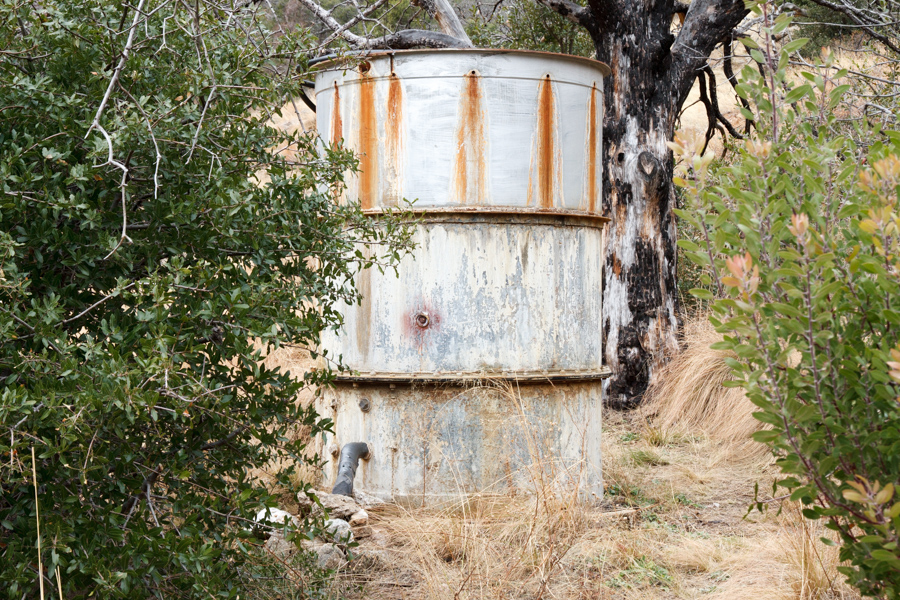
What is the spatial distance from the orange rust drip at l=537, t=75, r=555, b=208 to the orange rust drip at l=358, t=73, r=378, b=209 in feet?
3.13

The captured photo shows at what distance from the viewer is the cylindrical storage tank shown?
4.86 meters

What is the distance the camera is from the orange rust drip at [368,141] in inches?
196

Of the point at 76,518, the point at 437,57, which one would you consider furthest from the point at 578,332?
the point at 76,518

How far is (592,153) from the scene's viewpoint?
5.28m

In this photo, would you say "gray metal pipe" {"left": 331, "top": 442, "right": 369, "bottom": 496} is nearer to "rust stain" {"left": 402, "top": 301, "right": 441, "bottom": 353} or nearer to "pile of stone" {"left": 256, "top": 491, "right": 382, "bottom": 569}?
"pile of stone" {"left": 256, "top": 491, "right": 382, "bottom": 569}

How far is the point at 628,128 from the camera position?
848 centimetres

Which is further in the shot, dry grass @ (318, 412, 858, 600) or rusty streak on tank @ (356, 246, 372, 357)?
rusty streak on tank @ (356, 246, 372, 357)

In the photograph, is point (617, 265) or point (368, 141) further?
point (617, 265)

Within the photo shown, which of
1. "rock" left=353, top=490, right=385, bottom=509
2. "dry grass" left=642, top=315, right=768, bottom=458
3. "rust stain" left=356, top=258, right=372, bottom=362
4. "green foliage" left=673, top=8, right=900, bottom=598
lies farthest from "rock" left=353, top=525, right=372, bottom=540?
"dry grass" left=642, top=315, right=768, bottom=458

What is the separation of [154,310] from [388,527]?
2666mm

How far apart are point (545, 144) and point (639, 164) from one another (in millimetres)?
3699

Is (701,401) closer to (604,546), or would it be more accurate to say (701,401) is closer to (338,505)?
(604,546)

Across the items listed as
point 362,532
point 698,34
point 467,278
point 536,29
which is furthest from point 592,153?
point 536,29

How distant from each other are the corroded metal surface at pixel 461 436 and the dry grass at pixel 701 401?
7.70 feet
